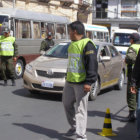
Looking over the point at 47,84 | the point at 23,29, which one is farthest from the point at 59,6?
the point at 47,84

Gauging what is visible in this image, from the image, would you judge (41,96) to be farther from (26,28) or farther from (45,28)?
(45,28)

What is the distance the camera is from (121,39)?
81.0 ft

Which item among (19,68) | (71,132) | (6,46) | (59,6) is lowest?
(71,132)

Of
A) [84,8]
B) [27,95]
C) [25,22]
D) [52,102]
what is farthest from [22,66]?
[84,8]

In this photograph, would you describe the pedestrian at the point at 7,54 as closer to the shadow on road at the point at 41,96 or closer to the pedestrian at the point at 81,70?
the shadow on road at the point at 41,96

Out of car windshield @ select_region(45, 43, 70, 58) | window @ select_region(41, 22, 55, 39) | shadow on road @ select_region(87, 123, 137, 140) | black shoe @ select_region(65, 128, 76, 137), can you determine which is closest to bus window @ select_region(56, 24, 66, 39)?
window @ select_region(41, 22, 55, 39)

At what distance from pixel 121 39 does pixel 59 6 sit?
10084 millimetres

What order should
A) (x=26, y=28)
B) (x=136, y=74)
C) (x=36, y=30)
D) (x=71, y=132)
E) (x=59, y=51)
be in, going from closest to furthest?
(x=136, y=74) → (x=71, y=132) → (x=59, y=51) → (x=26, y=28) → (x=36, y=30)

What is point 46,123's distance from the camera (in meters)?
6.79

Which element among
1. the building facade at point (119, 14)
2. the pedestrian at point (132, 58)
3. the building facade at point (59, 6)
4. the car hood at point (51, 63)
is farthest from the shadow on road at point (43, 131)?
the building facade at point (119, 14)

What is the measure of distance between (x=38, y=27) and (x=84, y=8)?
2403 cm

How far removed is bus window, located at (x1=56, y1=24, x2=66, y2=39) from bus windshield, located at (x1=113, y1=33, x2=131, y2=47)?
675 cm

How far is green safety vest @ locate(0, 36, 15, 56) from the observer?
11250mm

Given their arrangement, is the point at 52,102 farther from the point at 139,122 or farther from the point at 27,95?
the point at 139,122
